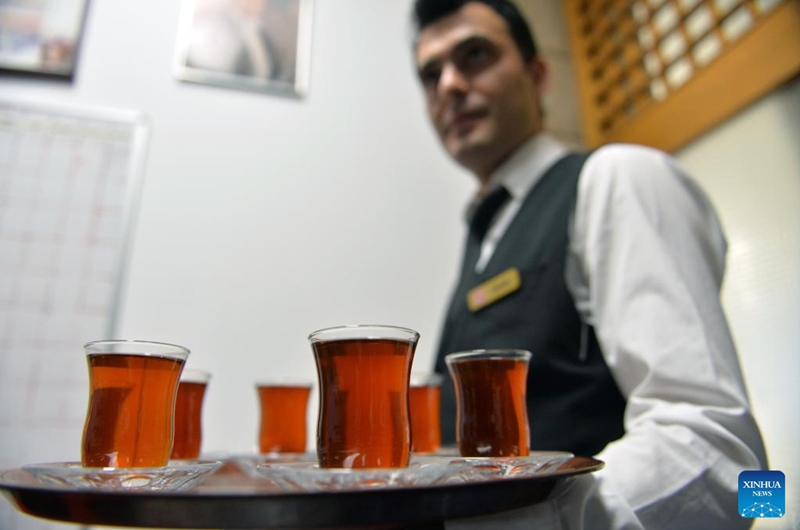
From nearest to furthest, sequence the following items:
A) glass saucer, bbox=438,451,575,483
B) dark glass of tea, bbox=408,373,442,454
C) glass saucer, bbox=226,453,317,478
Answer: glass saucer, bbox=438,451,575,483 < glass saucer, bbox=226,453,317,478 < dark glass of tea, bbox=408,373,442,454

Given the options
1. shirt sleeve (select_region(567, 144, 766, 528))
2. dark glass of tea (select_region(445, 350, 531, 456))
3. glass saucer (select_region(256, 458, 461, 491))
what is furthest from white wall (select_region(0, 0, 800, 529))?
glass saucer (select_region(256, 458, 461, 491))

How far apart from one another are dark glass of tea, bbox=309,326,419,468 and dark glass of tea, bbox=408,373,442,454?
0.32 m

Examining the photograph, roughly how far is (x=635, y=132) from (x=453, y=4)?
79 centimetres

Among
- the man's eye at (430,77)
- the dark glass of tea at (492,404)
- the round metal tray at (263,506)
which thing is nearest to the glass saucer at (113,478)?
the round metal tray at (263,506)

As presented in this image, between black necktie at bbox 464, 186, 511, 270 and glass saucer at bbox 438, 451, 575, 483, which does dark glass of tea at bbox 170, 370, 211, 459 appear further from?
black necktie at bbox 464, 186, 511, 270

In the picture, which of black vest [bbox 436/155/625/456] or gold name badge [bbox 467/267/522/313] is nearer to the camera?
black vest [bbox 436/155/625/456]

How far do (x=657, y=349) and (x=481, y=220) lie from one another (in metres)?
0.82

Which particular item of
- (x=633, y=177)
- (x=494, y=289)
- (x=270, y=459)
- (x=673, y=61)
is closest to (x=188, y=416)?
(x=270, y=459)

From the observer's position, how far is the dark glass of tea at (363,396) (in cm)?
55

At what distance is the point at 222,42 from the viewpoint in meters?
1.80

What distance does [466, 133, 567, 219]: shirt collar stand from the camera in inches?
52.6

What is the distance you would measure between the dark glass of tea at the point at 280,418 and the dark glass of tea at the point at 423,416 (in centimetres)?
22

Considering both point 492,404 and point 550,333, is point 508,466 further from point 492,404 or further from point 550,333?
point 550,333

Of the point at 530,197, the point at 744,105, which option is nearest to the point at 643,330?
the point at 530,197
